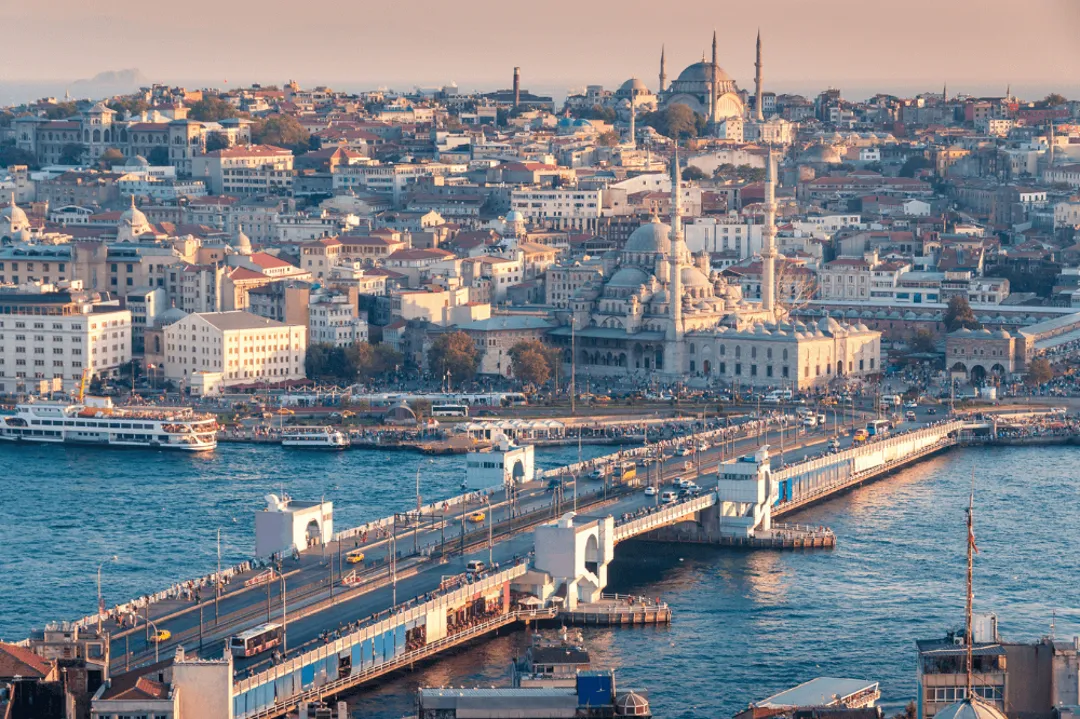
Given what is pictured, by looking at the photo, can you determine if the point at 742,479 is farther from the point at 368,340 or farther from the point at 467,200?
the point at 467,200

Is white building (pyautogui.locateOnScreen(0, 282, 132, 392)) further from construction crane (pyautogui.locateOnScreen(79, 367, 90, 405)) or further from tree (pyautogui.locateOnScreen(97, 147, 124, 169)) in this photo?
tree (pyautogui.locateOnScreen(97, 147, 124, 169))

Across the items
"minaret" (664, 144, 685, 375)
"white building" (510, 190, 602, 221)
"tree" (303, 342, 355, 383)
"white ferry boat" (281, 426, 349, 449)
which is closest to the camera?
"white ferry boat" (281, 426, 349, 449)

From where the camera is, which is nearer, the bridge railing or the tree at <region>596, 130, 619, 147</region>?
the bridge railing

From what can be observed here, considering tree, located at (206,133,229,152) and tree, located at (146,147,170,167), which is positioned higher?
tree, located at (206,133,229,152)

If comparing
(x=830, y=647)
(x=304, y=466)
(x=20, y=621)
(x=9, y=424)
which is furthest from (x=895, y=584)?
(x=9, y=424)

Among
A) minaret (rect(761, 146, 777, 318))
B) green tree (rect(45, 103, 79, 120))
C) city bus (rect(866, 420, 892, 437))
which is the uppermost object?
green tree (rect(45, 103, 79, 120))

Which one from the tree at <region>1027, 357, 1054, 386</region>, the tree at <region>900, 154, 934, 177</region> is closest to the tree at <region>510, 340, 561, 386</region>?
the tree at <region>1027, 357, 1054, 386</region>
